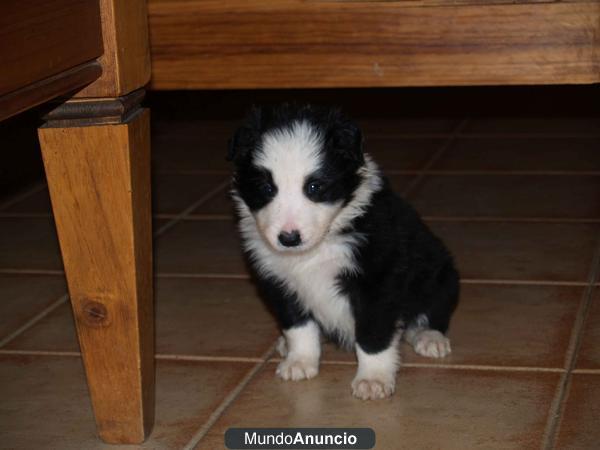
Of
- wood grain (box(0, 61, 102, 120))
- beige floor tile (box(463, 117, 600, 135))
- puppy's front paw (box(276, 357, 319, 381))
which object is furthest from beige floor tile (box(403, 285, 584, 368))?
beige floor tile (box(463, 117, 600, 135))

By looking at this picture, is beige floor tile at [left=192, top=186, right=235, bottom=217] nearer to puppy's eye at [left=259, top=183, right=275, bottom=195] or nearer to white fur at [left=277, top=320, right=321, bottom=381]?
white fur at [left=277, top=320, right=321, bottom=381]

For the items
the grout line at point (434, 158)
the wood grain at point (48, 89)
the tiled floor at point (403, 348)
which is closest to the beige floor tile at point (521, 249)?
the tiled floor at point (403, 348)

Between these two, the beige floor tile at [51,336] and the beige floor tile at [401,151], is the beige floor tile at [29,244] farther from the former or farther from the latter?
the beige floor tile at [401,151]

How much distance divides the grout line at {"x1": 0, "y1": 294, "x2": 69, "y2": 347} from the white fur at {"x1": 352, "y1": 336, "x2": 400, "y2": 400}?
2.67 ft

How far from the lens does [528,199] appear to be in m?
3.29

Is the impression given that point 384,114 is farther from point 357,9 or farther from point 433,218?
point 357,9

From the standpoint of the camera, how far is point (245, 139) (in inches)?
81.1

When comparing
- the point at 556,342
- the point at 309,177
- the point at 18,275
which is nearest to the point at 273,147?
the point at 309,177

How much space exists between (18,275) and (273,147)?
44.3 inches

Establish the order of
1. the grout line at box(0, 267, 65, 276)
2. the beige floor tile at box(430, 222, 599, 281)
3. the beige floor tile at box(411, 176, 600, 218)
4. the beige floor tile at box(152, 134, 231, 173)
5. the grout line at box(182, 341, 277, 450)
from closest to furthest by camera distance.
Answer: the grout line at box(182, 341, 277, 450), the beige floor tile at box(430, 222, 599, 281), the grout line at box(0, 267, 65, 276), the beige floor tile at box(411, 176, 600, 218), the beige floor tile at box(152, 134, 231, 173)

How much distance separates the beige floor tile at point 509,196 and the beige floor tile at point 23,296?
3.69 feet

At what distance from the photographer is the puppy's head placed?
6.42 feet

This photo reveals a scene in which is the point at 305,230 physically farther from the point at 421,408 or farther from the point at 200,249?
the point at 200,249

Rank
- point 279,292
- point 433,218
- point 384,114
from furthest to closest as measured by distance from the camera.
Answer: point 384,114 → point 433,218 → point 279,292
